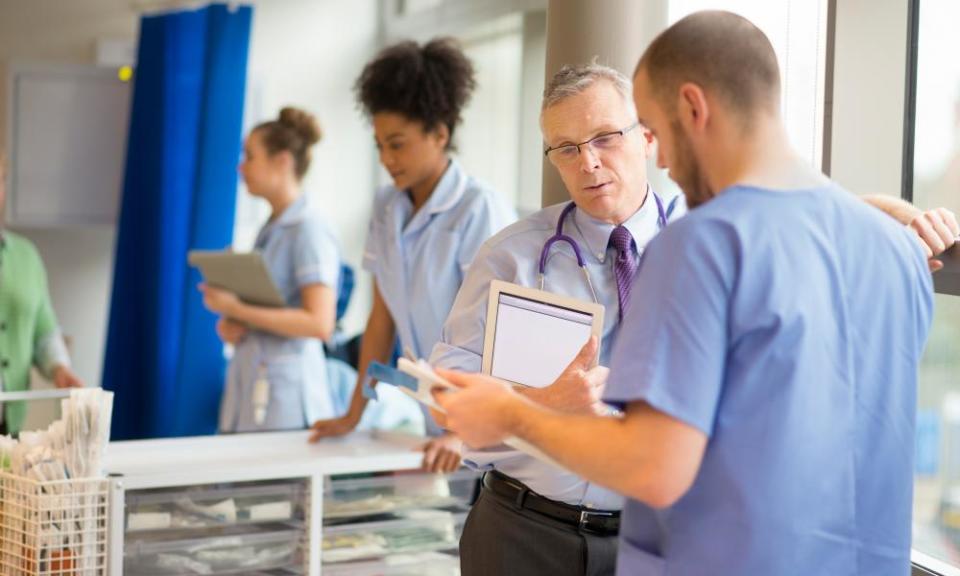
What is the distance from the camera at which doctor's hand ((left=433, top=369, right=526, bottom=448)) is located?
1.24m

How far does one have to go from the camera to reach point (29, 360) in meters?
3.66

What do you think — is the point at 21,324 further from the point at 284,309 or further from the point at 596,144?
the point at 596,144

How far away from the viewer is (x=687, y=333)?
114 centimetres

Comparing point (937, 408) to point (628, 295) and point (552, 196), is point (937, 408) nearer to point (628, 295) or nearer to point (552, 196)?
point (628, 295)

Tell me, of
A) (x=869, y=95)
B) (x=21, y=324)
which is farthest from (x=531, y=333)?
(x=21, y=324)

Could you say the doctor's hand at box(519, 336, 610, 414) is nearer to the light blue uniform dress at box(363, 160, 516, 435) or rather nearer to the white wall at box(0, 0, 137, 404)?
the light blue uniform dress at box(363, 160, 516, 435)

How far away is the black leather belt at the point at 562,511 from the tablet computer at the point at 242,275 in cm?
153

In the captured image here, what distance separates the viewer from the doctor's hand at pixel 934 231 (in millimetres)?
1593

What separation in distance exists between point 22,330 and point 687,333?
9.96 ft

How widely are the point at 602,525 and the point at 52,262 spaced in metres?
4.14

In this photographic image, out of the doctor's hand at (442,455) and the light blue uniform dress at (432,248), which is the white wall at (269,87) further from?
the doctor's hand at (442,455)

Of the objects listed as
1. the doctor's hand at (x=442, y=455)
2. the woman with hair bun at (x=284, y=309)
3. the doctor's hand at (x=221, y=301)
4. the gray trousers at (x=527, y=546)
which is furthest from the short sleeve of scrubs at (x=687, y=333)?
the doctor's hand at (x=221, y=301)

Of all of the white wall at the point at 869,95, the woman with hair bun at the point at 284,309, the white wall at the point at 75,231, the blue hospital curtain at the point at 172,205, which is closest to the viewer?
the white wall at the point at 869,95

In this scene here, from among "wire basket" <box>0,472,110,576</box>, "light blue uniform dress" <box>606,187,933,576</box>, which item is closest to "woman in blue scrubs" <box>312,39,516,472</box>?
"wire basket" <box>0,472,110,576</box>
